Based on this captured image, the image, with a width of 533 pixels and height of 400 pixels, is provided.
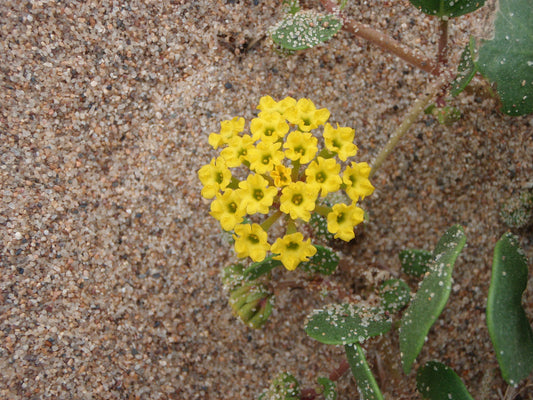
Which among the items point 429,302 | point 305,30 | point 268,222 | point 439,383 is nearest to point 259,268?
point 268,222

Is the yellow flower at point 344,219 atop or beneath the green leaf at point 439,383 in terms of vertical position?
atop

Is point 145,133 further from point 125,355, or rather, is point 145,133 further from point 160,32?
point 125,355

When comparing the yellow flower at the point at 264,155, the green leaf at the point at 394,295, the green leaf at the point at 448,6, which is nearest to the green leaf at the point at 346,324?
the green leaf at the point at 394,295

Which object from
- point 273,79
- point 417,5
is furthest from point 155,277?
point 417,5

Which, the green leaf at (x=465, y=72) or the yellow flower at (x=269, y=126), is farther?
the green leaf at (x=465, y=72)

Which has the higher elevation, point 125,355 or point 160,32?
point 160,32

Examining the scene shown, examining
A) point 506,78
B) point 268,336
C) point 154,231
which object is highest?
point 506,78

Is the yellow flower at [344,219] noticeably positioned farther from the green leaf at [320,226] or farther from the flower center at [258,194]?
the green leaf at [320,226]

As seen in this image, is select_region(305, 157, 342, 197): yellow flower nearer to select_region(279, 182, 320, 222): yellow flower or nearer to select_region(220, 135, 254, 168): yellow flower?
select_region(279, 182, 320, 222): yellow flower
